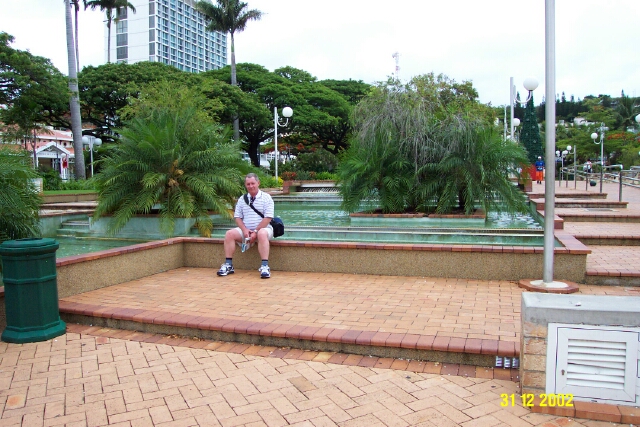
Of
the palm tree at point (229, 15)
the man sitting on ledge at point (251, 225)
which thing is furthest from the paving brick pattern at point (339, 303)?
the palm tree at point (229, 15)

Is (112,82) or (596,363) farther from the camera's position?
(112,82)

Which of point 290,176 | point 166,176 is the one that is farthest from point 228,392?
point 290,176

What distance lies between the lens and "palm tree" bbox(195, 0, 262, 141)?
35500 millimetres

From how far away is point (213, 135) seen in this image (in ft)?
34.1

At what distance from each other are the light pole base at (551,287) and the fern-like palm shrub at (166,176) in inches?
208

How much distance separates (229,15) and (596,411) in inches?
1442

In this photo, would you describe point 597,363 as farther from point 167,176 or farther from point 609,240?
point 167,176

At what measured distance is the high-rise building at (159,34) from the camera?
394 ft

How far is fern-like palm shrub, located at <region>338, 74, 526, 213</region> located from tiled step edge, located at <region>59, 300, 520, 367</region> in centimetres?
593

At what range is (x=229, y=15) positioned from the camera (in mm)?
35531

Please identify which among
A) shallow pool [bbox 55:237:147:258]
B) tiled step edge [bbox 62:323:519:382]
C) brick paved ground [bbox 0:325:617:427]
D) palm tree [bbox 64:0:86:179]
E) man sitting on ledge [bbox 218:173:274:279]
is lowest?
brick paved ground [bbox 0:325:617:427]

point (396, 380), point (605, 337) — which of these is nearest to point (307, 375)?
point (396, 380)
